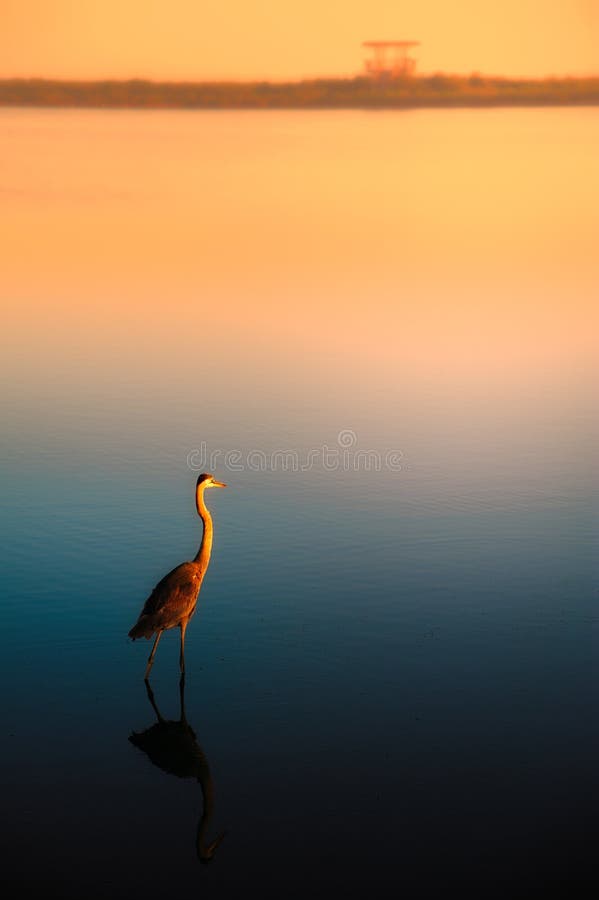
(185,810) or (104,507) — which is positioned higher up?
(104,507)

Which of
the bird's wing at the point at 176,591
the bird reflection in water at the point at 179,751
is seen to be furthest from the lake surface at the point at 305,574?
the bird's wing at the point at 176,591

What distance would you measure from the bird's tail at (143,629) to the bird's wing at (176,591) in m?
0.14

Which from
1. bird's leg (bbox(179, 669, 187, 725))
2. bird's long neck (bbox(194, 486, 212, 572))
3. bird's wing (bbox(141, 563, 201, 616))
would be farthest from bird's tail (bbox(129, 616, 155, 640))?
bird's long neck (bbox(194, 486, 212, 572))

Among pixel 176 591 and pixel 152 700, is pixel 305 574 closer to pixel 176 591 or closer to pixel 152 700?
pixel 176 591

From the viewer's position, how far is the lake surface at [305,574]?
50.4ft

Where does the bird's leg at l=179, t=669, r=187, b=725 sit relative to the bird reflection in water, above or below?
above

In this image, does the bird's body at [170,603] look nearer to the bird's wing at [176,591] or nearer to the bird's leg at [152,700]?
the bird's wing at [176,591]

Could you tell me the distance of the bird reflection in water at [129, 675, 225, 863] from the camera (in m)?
16.3

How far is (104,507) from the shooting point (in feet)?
87.9

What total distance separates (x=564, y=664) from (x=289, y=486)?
9.98 metres

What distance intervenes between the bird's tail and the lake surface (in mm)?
501

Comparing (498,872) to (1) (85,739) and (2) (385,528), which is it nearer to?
(1) (85,739)

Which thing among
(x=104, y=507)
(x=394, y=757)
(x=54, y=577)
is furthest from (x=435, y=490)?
(x=394, y=757)

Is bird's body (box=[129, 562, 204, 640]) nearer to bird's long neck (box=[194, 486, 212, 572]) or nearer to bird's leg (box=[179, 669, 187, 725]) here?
bird's long neck (box=[194, 486, 212, 572])
